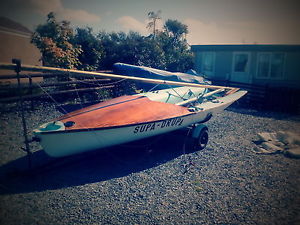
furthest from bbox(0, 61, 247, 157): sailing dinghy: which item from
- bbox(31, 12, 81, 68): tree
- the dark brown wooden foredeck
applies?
bbox(31, 12, 81, 68): tree

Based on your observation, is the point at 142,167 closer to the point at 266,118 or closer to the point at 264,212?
the point at 264,212

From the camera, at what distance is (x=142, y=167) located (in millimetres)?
5281

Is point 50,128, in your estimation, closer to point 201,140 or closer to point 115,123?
point 115,123

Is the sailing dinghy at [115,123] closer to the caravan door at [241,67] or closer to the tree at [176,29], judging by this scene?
the caravan door at [241,67]

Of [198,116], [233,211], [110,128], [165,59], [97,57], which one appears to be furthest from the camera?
[165,59]

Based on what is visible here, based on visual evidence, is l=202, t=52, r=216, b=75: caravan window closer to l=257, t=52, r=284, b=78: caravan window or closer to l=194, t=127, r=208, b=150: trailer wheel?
l=257, t=52, r=284, b=78: caravan window

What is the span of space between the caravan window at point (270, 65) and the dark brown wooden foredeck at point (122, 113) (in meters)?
12.5

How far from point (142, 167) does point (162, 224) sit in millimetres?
1925

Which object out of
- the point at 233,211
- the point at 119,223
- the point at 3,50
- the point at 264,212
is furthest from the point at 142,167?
the point at 3,50

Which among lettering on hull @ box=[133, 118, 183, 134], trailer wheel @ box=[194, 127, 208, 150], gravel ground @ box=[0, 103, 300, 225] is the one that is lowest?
gravel ground @ box=[0, 103, 300, 225]

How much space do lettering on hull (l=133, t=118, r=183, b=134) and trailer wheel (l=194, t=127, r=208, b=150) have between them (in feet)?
2.23

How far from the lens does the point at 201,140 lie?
21.6ft

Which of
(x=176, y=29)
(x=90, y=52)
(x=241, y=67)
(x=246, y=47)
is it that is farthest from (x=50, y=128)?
(x=176, y=29)

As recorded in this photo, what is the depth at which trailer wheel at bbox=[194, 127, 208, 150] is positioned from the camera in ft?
20.6
